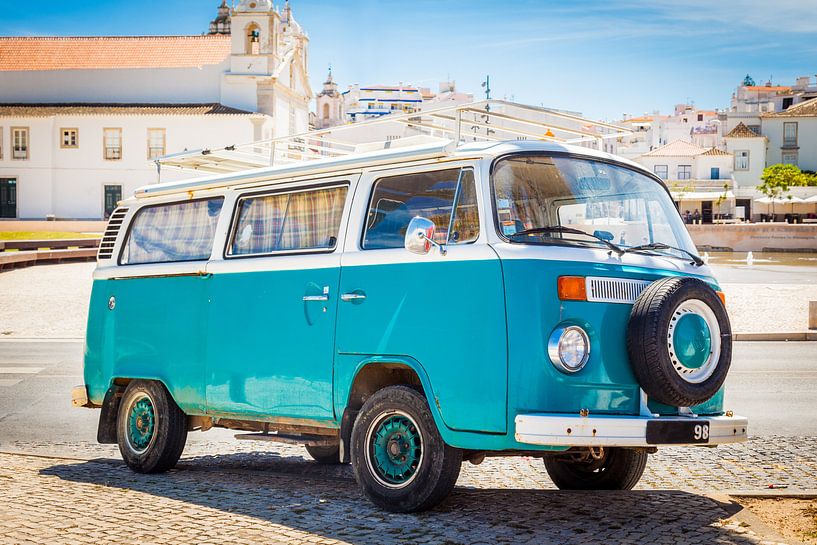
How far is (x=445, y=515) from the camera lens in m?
6.46

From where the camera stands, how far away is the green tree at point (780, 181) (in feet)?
319

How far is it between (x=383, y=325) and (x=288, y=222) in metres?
1.41

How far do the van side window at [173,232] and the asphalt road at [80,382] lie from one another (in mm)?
2259

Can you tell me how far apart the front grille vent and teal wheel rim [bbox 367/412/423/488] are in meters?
1.34

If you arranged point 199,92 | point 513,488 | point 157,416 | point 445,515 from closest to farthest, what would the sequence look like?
point 445,515 < point 513,488 < point 157,416 < point 199,92

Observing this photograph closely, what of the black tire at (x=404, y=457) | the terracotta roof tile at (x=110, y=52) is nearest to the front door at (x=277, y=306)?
the black tire at (x=404, y=457)

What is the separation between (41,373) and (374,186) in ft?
33.0

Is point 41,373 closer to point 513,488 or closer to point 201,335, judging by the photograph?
point 201,335

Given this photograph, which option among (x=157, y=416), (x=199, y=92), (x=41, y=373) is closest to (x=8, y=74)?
(x=199, y=92)

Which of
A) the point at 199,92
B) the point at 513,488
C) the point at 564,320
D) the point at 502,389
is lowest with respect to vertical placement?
the point at 513,488

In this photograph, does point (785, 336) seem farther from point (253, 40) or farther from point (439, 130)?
point (253, 40)

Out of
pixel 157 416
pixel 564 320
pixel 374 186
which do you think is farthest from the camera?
pixel 157 416

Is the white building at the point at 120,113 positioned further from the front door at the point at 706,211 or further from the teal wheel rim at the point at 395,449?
the teal wheel rim at the point at 395,449

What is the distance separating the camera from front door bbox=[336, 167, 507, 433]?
20.1 feet
